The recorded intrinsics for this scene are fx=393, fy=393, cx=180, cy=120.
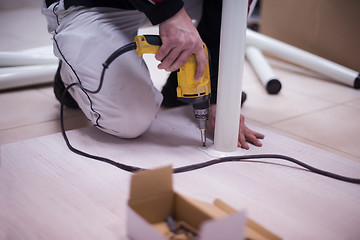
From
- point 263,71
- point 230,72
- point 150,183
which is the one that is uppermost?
point 230,72

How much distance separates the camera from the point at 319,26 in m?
2.21

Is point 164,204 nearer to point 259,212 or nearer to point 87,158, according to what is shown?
point 259,212

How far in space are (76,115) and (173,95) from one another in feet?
1.30

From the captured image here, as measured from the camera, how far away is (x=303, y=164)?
113 cm

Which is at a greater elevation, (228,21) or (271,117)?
(228,21)

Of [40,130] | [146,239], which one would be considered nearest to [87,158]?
[40,130]

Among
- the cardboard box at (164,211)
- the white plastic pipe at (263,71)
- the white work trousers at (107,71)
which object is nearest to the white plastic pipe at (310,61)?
the white plastic pipe at (263,71)

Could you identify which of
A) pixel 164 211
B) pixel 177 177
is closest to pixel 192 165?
pixel 177 177

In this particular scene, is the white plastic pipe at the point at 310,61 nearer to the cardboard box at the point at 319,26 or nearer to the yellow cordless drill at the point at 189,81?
the cardboard box at the point at 319,26

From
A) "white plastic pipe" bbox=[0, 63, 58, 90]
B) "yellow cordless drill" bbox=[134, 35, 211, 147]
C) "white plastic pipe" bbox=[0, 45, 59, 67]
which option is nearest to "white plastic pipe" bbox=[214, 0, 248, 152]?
"yellow cordless drill" bbox=[134, 35, 211, 147]

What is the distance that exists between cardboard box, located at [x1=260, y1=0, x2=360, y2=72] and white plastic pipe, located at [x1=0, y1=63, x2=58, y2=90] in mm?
1402

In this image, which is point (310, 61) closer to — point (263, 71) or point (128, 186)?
point (263, 71)

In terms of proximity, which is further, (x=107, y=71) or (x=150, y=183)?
(x=107, y=71)

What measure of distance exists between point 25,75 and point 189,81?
97 centimetres
